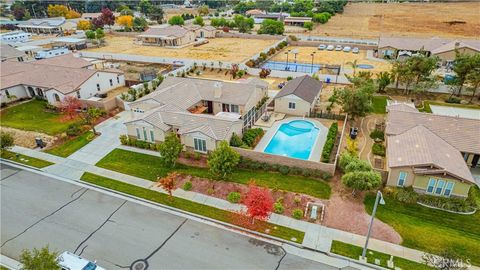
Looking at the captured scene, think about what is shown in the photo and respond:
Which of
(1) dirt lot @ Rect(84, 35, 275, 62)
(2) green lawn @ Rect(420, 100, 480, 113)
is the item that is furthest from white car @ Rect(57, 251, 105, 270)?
(1) dirt lot @ Rect(84, 35, 275, 62)

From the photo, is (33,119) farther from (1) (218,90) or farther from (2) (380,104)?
(2) (380,104)

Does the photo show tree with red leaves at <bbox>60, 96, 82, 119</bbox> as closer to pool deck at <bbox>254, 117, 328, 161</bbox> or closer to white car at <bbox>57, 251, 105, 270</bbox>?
pool deck at <bbox>254, 117, 328, 161</bbox>

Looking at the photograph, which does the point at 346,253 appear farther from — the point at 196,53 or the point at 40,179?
the point at 196,53

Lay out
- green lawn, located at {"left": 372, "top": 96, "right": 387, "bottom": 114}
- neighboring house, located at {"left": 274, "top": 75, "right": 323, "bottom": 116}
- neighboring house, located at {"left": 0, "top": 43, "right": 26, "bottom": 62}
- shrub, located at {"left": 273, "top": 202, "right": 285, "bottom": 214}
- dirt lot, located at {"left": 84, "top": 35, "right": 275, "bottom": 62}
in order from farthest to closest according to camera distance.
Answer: dirt lot, located at {"left": 84, "top": 35, "right": 275, "bottom": 62} → neighboring house, located at {"left": 0, "top": 43, "right": 26, "bottom": 62} → green lawn, located at {"left": 372, "top": 96, "right": 387, "bottom": 114} → neighboring house, located at {"left": 274, "top": 75, "right": 323, "bottom": 116} → shrub, located at {"left": 273, "top": 202, "right": 285, "bottom": 214}

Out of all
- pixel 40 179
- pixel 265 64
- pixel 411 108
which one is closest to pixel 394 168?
pixel 411 108

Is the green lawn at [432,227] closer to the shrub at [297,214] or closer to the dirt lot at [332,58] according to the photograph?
the shrub at [297,214]

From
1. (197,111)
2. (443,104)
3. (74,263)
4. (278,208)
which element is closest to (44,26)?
(197,111)
